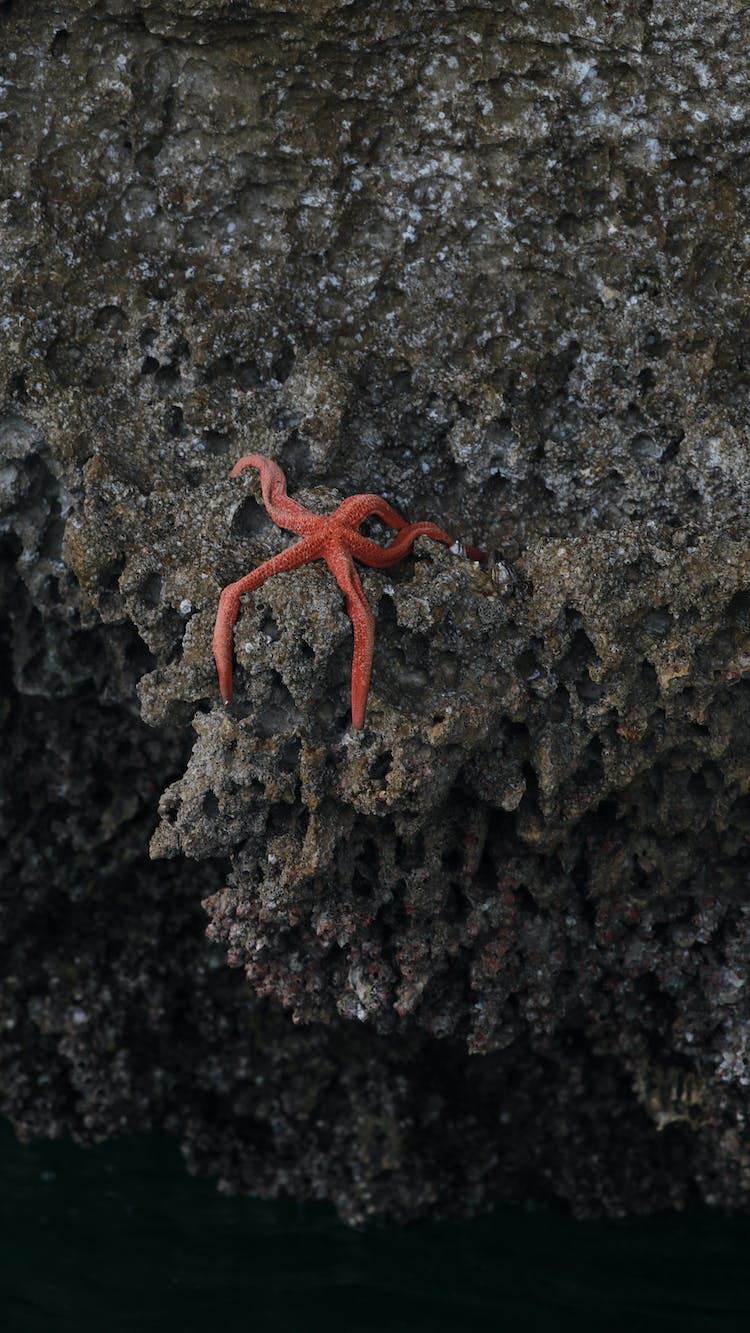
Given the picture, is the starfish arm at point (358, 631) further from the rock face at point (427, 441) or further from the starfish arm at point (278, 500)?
the starfish arm at point (278, 500)

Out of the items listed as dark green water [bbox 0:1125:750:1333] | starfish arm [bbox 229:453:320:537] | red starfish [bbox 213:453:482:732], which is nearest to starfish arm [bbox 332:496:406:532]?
red starfish [bbox 213:453:482:732]

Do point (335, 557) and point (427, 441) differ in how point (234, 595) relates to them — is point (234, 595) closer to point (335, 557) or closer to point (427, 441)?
point (335, 557)

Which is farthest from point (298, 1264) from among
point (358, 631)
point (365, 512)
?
point (365, 512)

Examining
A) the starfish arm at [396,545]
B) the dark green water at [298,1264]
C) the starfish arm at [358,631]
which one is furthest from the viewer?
the dark green water at [298,1264]

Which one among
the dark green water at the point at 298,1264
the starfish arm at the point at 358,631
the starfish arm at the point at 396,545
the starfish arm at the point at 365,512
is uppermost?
the starfish arm at the point at 365,512

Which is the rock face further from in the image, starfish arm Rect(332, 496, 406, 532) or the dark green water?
the dark green water

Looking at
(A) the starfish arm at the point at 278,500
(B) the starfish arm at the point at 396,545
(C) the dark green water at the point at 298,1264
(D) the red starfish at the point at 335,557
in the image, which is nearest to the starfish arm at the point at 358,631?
(D) the red starfish at the point at 335,557

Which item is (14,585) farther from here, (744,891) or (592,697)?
(744,891)
